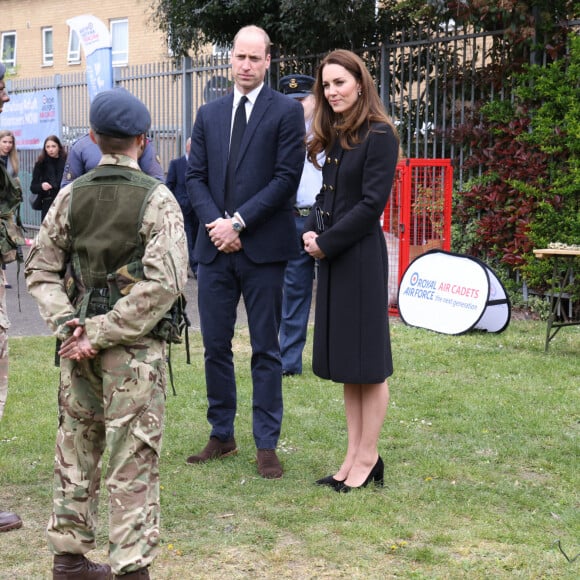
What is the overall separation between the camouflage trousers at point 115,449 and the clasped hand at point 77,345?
0.27 ft

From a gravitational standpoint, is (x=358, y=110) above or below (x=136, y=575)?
above

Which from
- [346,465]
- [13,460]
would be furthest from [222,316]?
[13,460]

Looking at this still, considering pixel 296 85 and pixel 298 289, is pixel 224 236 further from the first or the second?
pixel 296 85

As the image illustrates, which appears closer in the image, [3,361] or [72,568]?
[72,568]

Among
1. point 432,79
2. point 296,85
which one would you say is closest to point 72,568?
point 296,85

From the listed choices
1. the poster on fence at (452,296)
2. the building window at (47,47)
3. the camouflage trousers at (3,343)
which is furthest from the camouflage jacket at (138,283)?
the building window at (47,47)

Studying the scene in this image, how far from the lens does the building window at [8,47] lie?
3466 cm

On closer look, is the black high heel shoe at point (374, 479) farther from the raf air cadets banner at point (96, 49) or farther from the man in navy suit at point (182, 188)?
the raf air cadets banner at point (96, 49)

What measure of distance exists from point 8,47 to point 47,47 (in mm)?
2291

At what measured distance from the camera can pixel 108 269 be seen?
340 cm

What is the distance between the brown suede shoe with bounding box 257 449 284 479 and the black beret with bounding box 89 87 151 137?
2233 millimetres

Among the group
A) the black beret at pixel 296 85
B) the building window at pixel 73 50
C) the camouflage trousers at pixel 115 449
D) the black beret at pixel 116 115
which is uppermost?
the building window at pixel 73 50

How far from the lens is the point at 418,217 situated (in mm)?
10711

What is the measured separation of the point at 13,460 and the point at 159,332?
90.3 inches
